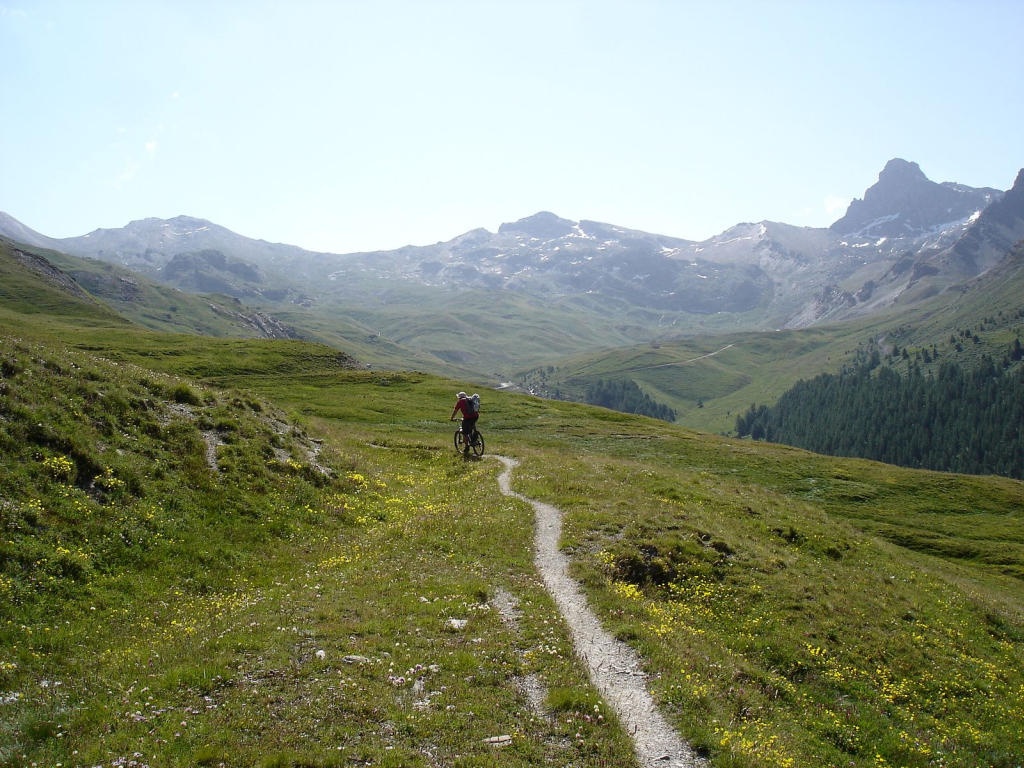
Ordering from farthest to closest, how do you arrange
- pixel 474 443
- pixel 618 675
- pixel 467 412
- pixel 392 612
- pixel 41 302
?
1. pixel 41 302
2. pixel 474 443
3. pixel 467 412
4. pixel 392 612
5. pixel 618 675

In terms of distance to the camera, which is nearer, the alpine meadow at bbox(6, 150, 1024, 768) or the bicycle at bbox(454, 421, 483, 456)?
the alpine meadow at bbox(6, 150, 1024, 768)

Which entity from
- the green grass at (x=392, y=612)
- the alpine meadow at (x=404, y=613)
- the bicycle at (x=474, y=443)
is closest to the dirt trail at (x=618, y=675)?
the alpine meadow at (x=404, y=613)

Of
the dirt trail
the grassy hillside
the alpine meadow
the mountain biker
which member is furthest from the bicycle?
the grassy hillside

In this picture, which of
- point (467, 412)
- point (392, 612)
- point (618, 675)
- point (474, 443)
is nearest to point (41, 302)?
point (474, 443)

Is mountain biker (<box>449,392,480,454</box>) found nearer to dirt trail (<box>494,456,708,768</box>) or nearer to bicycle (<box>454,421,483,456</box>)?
bicycle (<box>454,421,483,456</box>)

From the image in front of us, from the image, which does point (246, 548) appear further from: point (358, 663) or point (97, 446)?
point (358, 663)

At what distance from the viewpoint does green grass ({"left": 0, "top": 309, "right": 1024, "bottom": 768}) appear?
11258 millimetres

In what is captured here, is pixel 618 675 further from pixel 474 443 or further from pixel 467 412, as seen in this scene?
pixel 474 443

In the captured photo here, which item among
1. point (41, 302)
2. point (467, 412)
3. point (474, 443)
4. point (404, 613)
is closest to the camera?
point (404, 613)

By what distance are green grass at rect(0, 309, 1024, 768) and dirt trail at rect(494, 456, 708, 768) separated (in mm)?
446

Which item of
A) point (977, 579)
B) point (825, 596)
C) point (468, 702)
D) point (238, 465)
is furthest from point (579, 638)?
point (977, 579)

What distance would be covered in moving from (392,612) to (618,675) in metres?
6.51

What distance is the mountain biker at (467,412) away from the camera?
138 ft

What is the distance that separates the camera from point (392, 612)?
16.7 meters
